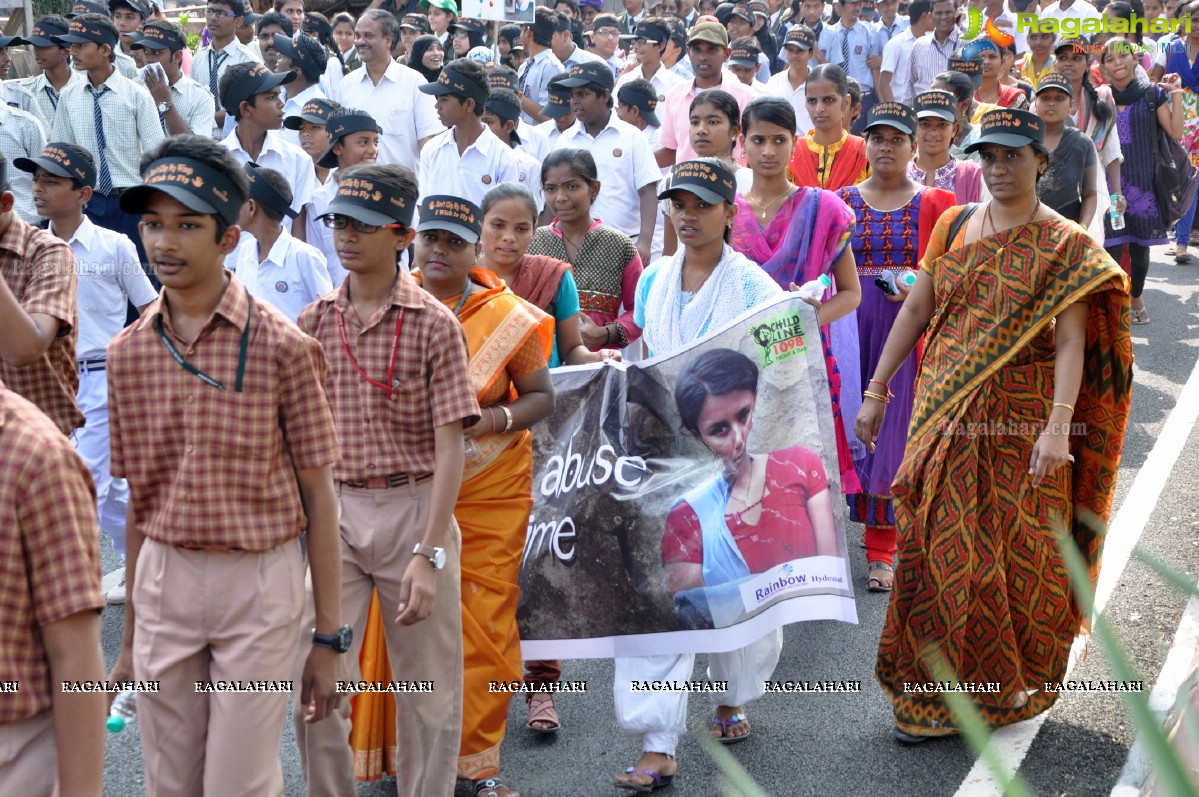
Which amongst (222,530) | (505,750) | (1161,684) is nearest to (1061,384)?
(1161,684)

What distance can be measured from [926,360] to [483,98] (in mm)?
3992

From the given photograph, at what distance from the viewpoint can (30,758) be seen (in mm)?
2486

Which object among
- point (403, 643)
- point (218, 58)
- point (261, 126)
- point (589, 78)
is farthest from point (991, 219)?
point (218, 58)

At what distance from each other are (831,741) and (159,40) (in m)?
7.36

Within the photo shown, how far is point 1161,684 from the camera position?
507 cm

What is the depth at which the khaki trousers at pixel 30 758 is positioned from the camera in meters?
2.46

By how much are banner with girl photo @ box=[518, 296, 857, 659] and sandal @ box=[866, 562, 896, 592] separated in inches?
60.2

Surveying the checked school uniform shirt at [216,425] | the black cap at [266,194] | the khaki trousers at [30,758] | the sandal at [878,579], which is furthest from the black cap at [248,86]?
the khaki trousers at [30,758]

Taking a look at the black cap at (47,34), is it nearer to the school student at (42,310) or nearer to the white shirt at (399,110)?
the white shirt at (399,110)

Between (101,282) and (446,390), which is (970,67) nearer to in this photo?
(101,282)

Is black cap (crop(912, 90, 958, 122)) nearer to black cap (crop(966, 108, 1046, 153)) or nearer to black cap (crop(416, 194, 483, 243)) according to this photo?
black cap (crop(966, 108, 1046, 153))

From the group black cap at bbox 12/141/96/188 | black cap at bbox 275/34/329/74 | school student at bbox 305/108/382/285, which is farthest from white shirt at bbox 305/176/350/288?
black cap at bbox 275/34/329/74

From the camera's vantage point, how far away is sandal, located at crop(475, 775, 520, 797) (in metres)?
4.37

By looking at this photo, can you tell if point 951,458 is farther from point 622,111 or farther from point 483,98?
point 622,111
